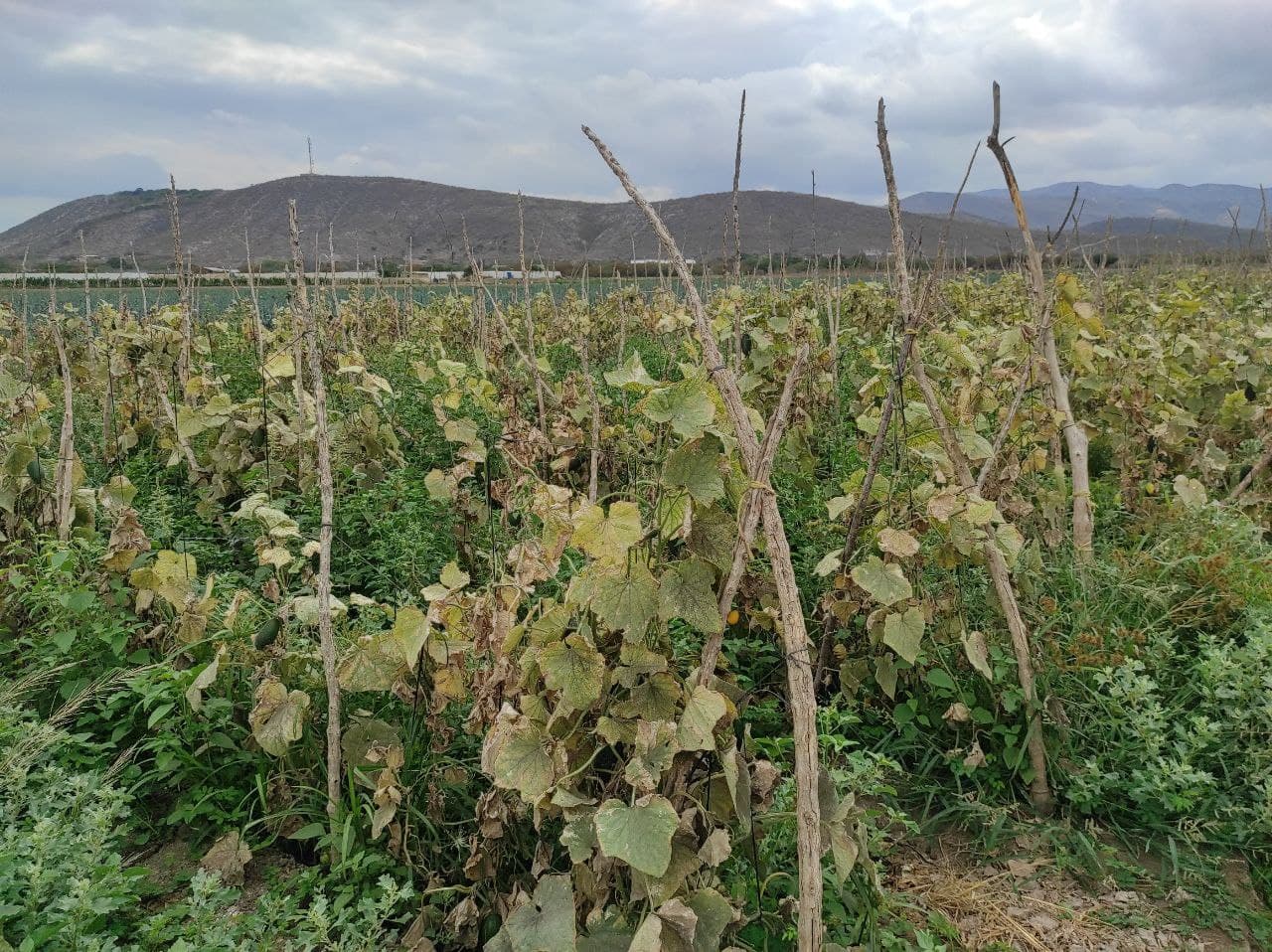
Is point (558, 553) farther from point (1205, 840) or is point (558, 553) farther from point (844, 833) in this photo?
point (1205, 840)

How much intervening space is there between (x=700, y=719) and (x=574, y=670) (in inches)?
11.3

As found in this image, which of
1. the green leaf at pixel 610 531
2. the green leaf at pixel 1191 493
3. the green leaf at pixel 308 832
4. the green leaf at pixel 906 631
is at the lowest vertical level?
the green leaf at pixel 308 832

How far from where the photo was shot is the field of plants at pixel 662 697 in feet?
5.48

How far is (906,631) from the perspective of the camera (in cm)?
239

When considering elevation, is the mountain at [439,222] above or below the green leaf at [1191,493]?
above

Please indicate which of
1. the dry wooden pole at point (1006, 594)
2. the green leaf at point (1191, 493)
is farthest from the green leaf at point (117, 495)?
the green leaf at point (1191, 493)

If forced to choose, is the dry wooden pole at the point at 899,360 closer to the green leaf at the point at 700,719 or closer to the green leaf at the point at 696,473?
the green leaf at the point at 696,473

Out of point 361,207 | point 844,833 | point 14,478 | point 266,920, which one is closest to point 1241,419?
point 844,833

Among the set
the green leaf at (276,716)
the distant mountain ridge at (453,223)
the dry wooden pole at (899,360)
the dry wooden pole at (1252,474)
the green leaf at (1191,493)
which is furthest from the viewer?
the distant mountain ridge at (453,223)

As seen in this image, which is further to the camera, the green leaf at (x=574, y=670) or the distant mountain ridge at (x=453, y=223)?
the distant mountain ridge at (x=453, y=223)

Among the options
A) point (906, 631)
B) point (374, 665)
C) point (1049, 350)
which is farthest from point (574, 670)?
point (1049, 350)

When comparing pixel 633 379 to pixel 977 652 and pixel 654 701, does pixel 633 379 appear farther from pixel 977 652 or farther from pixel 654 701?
pixel 977 652

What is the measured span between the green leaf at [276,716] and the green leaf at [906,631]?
1.64 metres

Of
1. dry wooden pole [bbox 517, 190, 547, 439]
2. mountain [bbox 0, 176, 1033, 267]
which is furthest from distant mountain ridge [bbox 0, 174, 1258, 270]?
dry wooden pole [bbox 517, 190, 547, 439]
